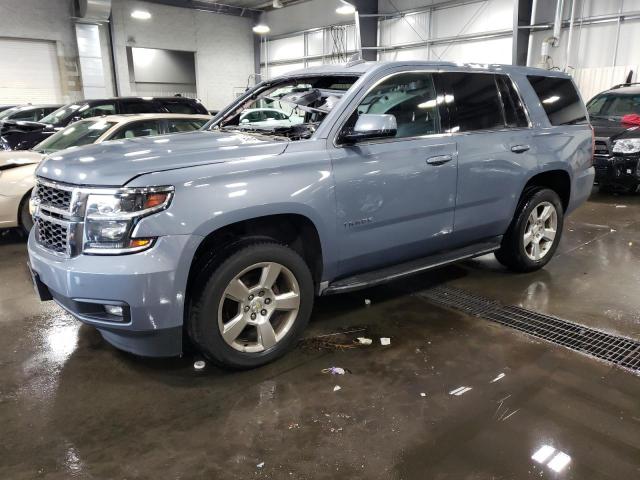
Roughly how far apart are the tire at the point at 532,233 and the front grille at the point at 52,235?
3523 millimetres

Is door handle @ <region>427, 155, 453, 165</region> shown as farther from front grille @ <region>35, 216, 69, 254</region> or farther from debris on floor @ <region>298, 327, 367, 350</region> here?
front grille @ <region>35, 216, 69, 254</region>

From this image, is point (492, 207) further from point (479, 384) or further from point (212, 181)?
point (212, 181)

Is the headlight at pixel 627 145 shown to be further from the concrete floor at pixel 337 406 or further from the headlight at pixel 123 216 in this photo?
the headlight at pixel 123 216

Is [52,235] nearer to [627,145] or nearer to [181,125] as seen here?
[181,125]

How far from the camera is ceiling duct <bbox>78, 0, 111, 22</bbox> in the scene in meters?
17.0

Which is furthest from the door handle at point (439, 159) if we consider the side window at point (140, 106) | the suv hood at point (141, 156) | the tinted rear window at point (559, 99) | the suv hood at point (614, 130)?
the side window at point (140, 106)

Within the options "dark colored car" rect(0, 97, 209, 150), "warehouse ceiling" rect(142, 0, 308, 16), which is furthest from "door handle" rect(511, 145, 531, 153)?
"warehouse ceiling" rect(142, 0, 308, 16)

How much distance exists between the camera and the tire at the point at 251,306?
2.79 meters

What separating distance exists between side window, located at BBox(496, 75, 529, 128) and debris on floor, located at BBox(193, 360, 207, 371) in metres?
3.01

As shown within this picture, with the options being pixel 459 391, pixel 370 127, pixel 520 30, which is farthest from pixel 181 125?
pixel 520 30

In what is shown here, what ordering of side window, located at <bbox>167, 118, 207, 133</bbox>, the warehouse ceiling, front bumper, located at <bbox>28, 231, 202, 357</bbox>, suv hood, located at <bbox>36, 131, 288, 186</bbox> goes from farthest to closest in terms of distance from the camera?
the warehouse ceiling → side window, located at <bbox>167, 118, 207, 133</bbox> → suv hood, located at <bbox>36, 131, 288, 186</bbox> → front bumper, located at <bbox>28, 231, 202, 357</bbox>

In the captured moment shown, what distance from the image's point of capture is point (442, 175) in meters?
3.66

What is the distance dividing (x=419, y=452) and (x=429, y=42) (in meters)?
16.9

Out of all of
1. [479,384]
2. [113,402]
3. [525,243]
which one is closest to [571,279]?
[525,243]
